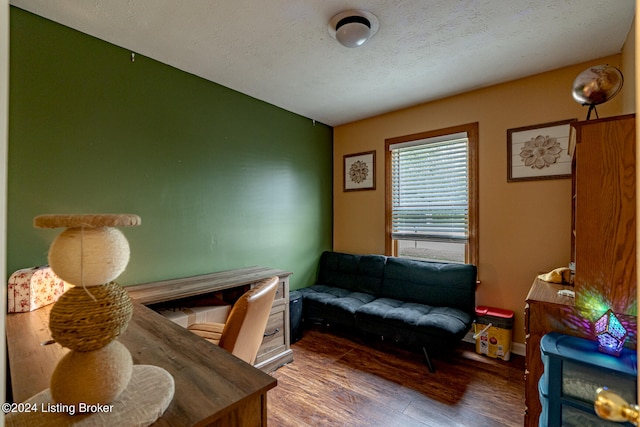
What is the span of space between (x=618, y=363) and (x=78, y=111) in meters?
3.34

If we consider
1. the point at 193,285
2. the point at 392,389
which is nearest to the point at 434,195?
the point at 392,389

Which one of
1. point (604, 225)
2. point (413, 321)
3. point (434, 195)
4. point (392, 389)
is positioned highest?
point (434, 195)

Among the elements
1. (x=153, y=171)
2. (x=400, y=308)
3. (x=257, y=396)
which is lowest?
(x=400, y=308)

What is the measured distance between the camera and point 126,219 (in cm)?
67

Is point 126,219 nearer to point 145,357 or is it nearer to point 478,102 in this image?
point 145,357

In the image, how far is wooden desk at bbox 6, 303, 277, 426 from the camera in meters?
0.76

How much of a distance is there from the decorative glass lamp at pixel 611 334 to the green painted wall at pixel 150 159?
2.65 meters

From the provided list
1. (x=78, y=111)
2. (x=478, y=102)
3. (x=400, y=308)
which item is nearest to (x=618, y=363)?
(x=400, y=308)

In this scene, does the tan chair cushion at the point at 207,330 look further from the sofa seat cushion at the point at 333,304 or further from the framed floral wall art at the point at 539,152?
the framed floral wall art at the point at 539,152

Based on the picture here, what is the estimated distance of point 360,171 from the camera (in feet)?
12.4

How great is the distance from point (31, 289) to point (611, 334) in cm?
295

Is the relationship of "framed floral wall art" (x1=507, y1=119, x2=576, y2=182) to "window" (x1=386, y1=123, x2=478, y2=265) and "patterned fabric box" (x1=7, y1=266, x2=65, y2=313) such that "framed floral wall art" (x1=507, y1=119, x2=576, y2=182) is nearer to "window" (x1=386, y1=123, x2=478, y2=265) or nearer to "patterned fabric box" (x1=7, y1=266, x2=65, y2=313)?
"window" (x1=386, y1=123, x2=478, y2=265)

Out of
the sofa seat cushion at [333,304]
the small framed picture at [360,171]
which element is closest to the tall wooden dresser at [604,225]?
the sofa seat cushion at [333,304]

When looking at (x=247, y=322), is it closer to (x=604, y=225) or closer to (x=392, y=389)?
(x=392, y=389)
